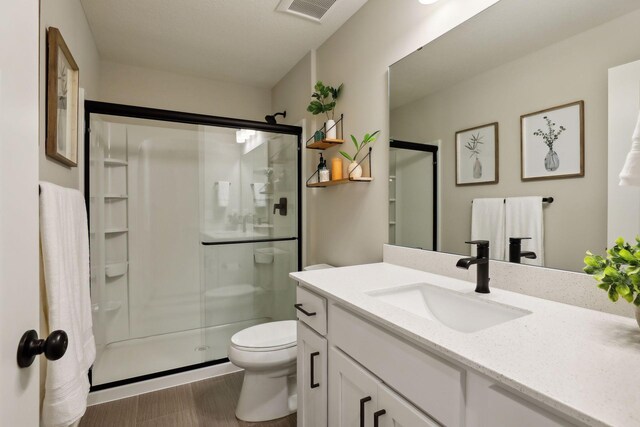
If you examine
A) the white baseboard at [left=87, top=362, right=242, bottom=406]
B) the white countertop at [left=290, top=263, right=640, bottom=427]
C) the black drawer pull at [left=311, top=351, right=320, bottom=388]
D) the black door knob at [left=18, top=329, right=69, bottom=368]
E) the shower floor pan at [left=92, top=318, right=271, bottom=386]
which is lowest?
the white baseboard at [left=87, top=362, right=242, bottom=406]

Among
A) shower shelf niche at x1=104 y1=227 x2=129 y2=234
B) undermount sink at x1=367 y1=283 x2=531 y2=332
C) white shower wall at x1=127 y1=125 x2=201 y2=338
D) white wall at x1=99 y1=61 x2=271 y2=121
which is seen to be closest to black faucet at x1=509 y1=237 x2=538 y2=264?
undermount sink at x1=367 y1=283 x2=531 y2=332

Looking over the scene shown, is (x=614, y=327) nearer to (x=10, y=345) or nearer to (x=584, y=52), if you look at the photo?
(x=584, y=52)

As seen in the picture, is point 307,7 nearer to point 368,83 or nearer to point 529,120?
point 368,83

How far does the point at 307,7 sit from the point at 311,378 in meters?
2.11

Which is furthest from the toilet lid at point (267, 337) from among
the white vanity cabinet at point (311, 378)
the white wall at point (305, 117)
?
the white wall at point (305, 117)

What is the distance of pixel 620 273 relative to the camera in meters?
0.73

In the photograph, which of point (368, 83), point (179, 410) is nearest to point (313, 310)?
point (179, 410)

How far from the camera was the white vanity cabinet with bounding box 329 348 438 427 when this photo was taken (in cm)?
82

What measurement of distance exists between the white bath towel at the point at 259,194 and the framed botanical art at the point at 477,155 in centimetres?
164

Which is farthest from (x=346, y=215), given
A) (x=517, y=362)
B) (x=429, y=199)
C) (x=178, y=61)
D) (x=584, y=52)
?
(x=178, y=61)

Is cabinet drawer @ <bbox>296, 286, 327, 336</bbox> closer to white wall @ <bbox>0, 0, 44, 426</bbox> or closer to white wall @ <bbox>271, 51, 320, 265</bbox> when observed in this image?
white wall @ <bbox>0, 0, 44, 426</bbox>

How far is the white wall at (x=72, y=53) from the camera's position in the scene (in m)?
1.26

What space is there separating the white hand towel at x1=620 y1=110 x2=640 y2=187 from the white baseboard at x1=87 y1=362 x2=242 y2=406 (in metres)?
2.47

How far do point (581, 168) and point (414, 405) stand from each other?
90 cm
